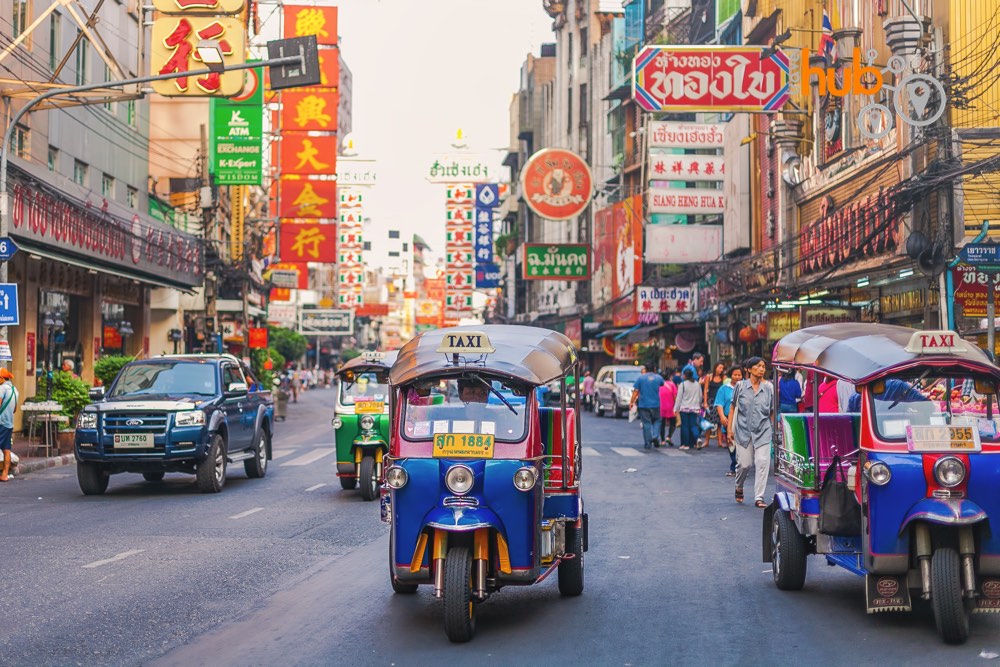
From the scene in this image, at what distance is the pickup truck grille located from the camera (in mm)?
17484

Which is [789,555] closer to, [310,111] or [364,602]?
[364,602]

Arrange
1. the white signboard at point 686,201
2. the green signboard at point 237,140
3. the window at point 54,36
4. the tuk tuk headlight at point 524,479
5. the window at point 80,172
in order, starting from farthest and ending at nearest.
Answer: the white signboard at point 686,201, the green signboard at point 237,140, the window at point 80,172, the window at point 54,36, the tuk tuk headlight at point 524,479

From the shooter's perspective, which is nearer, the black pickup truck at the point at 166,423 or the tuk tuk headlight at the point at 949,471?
the tuk tuk headlight at the point at 949,471

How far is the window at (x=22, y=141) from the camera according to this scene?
2898 cm

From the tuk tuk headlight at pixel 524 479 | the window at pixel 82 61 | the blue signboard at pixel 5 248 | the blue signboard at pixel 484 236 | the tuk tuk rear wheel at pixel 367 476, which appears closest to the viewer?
the tuk tuk headlight at pixel 524 479

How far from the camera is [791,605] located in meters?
9.17

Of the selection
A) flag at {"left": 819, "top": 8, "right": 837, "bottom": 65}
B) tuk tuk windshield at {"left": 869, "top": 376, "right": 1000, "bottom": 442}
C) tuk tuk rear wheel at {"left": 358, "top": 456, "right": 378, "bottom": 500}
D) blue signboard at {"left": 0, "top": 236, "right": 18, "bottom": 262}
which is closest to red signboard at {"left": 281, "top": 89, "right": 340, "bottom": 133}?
flag at {"left": 819, "top": 8, "right": 837, "bottom": 65}

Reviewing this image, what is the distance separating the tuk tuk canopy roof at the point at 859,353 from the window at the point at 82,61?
2865 cm

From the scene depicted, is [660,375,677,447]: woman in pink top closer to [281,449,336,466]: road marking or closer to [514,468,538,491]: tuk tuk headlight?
[281,449,336,466]: road marking

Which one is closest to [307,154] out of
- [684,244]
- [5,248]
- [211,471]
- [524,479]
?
[684,244]

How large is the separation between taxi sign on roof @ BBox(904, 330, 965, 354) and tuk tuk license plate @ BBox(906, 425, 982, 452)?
0.51m

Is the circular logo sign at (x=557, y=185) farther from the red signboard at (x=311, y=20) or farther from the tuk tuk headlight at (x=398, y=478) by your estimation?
the tuk tuk headlight at (x=398, y=478)

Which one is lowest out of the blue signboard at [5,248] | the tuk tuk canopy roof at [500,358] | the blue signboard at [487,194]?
the tuk tuk canopy roof at [500,358]

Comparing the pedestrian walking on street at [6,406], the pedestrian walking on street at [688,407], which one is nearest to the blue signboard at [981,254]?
the pedestrian walking on street at [688,407]
